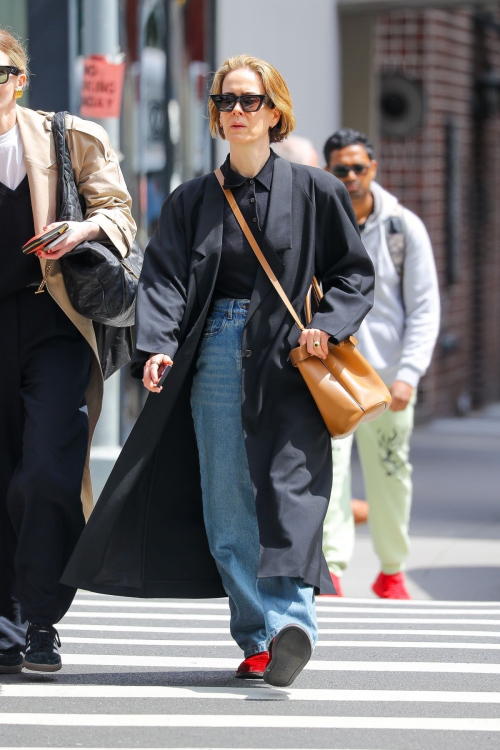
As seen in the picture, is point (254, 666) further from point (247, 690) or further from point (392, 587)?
point (392, 587)

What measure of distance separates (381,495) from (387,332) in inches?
30.2

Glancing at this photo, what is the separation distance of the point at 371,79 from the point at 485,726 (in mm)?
9179

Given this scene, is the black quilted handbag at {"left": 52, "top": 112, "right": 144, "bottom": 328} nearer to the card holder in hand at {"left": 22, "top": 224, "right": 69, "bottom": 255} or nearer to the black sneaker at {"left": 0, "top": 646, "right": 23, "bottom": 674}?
the card holder in hand at {"left": 22, "top": 224, "right": 69, "bottom": 255}

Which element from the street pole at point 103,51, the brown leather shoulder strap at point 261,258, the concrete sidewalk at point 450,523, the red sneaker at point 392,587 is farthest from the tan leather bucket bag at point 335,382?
the street pole at point 103,51

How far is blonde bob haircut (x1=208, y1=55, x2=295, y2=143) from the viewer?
458 cm

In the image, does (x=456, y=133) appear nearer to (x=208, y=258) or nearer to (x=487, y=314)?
(x=487, y=314)

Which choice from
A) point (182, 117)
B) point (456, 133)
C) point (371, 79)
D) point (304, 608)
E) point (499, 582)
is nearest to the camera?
point (304, 608)

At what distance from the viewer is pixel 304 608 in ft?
14.7

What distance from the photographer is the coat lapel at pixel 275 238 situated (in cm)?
454

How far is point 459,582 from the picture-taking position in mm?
7746

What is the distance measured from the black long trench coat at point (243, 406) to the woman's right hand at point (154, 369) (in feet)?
0.10

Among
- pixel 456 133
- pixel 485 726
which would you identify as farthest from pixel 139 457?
pixel 456 133

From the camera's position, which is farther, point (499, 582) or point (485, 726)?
point (499, 582)

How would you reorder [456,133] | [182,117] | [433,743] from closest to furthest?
[433,743], [182,117], [456,133]
